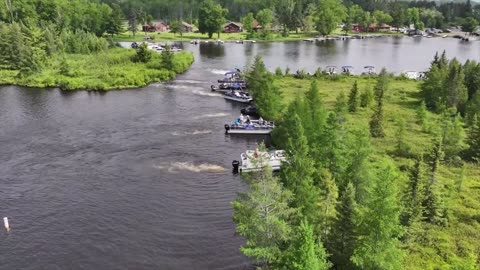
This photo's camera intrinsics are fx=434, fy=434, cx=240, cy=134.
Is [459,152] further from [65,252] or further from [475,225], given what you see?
[65,252]

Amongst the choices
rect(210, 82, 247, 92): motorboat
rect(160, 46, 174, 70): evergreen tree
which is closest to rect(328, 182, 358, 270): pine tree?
rect(210, 82, 247, 92): motorboat

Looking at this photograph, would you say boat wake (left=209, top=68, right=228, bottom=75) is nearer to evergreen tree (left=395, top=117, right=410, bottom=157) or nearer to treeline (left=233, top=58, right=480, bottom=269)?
treeline (left=233, top=58, right=480, bottom=269)

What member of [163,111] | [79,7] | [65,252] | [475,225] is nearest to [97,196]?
[65,252]

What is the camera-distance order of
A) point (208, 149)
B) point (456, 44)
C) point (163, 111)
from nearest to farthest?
point (208, 149), point (163, 111), point (456, 44)

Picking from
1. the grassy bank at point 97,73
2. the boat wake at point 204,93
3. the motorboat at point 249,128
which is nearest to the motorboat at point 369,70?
the boat wake at point 204,93

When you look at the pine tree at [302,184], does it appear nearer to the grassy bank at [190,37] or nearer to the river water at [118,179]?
the river water at [118,179]

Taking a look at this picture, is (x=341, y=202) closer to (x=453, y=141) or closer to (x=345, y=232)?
(x=345, y=232)
